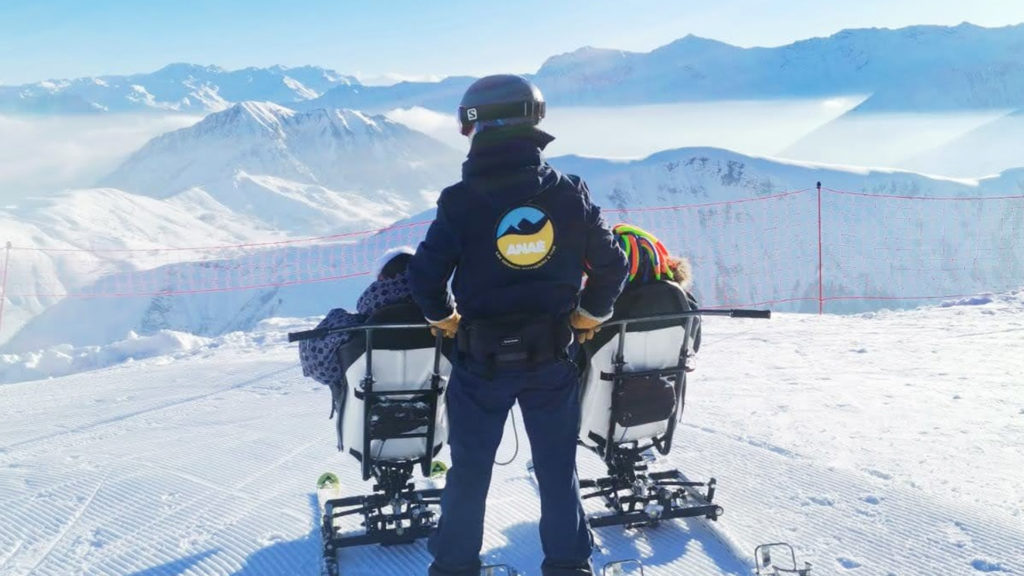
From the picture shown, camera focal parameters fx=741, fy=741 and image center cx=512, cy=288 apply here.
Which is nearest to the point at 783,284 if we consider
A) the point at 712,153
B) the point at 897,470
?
the point at 712,153

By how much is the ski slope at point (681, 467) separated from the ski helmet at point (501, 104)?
2.11 metres

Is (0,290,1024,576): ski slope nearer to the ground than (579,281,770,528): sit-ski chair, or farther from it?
nearer to the ground

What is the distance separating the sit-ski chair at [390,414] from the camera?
137 inches

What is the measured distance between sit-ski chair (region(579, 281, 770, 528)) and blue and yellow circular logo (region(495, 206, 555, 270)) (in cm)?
75

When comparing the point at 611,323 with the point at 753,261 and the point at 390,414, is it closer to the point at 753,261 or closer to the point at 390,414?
the point at 390,414

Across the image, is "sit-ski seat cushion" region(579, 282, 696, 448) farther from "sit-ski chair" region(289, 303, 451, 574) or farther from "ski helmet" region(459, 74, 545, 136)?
"ski helmet" region(459, 74, 545, 136)

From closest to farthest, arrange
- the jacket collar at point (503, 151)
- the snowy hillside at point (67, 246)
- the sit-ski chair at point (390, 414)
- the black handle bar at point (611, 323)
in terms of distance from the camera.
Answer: the jacket collar at point (503, 151)
the black handle bar at point (611, 323)
the sit-ski chair at point (390, 414)
the snowy hillside at point (67, 246)

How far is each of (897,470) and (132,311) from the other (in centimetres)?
13187

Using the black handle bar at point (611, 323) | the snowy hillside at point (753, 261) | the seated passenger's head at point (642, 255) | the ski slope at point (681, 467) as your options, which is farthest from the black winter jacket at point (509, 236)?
the snowy hillside at point (753, 261)

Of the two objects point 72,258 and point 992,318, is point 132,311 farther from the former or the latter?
point 992,318

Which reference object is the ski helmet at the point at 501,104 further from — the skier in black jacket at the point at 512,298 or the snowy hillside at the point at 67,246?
the snowy hillside at the point at 67,246

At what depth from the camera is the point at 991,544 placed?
358 cm

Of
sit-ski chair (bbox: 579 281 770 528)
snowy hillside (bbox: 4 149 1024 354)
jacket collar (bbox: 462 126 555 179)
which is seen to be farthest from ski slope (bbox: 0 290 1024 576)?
snowy hillside (bbox: 4 149 1024 354)

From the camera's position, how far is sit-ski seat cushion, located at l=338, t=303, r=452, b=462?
11.4ft
